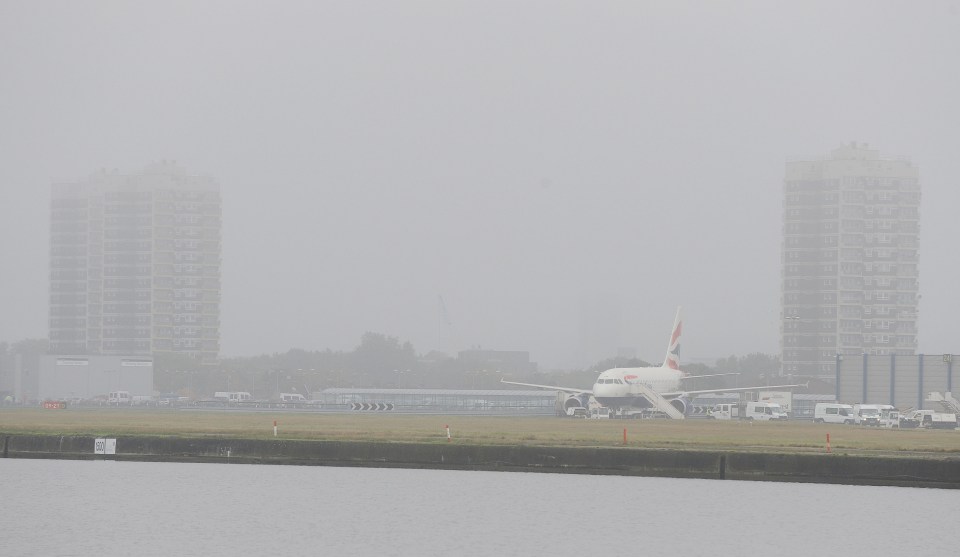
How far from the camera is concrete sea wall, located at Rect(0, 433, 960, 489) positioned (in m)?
43.7

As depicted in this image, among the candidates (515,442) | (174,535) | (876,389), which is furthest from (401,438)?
(876,389)

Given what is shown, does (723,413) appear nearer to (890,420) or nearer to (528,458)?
(890,420)

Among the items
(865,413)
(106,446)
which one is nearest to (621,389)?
(865,413)

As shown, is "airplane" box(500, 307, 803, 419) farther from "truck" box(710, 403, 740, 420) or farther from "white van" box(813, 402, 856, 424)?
"white van" box(813, 402, 856, 424)

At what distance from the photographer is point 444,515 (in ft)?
123

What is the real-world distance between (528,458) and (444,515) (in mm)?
10340

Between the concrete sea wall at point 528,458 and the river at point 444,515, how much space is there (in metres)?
0.51

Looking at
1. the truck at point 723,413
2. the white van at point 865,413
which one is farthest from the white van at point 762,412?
the white van at point 865,413

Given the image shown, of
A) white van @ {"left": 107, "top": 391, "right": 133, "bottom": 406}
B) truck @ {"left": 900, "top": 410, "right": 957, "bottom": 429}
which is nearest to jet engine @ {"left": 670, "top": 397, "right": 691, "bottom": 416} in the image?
truck @ {"left": 900, "top": 410, "right": 957, "bottom": 429}

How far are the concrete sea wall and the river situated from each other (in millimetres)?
512

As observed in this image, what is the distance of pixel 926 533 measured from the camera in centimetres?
3541

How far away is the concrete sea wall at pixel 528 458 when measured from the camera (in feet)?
143

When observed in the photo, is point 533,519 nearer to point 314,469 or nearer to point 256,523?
point 256,523

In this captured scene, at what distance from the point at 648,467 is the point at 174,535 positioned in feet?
59.6
